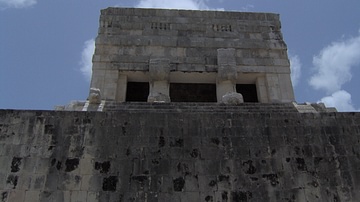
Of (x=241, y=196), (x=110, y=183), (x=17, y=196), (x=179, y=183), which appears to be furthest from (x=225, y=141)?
(x=17, y=196)

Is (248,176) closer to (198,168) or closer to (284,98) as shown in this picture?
(198,168)

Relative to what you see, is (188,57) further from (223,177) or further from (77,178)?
(77,178)

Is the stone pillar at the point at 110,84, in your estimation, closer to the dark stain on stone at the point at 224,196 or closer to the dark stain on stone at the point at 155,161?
the dark stain on stone at the point at 155,161

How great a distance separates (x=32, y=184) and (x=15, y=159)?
68 centimetres

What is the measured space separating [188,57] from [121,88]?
270 cm

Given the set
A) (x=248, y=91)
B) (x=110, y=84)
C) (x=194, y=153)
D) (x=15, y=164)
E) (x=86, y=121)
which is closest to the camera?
(x=15, y=164)

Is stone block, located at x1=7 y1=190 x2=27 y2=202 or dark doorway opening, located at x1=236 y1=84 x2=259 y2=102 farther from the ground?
dark doorway opening, located at x1=236 y1=84 x2=259 y2=102

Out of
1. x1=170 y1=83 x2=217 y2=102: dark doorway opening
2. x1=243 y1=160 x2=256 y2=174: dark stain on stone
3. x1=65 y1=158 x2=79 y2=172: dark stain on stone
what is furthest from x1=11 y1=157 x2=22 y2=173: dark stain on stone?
x1=170 y1=83 x2=217 y2=102: dark doorway opening

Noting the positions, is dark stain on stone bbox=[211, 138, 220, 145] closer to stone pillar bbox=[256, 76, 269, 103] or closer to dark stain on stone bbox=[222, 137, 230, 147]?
dark stain on stone bbox=[222, 137, 230, 147]

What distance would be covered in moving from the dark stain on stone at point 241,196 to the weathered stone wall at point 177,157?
0.02 meters

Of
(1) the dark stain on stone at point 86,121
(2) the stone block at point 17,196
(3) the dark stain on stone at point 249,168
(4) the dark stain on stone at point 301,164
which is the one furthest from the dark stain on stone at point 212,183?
(2) the stone block at point 17,196

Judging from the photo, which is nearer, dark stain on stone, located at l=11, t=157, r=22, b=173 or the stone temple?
the stone temple

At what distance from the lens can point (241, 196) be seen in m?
7.30

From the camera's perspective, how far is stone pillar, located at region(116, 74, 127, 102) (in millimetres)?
13053
